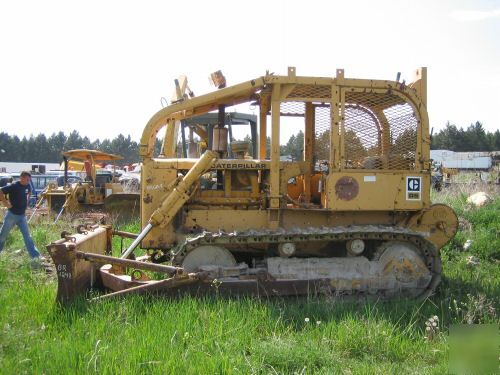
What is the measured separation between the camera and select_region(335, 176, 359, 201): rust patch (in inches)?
239

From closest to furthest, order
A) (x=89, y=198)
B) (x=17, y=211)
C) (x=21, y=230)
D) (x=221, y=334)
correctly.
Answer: (x=221, y=334) < (x=21, y=230) < (x=17, y=211) < (x=89, y=198)

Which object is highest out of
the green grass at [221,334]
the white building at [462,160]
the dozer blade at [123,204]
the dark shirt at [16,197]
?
the white building at [462,160]

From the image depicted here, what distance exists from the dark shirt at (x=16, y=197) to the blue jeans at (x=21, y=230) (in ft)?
0.34

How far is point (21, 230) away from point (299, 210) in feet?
17.7

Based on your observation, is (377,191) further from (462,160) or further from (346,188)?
(462,160)

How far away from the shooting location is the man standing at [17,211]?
334 inches

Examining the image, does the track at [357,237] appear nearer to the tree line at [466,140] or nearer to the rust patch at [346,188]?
the rust patch at [346,188]

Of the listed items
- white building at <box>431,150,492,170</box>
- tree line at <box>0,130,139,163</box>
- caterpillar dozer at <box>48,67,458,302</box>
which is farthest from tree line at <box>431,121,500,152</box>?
caterpillar dozer at <box>48,67,458,302</box>

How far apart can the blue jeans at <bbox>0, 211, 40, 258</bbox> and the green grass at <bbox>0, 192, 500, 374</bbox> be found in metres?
2.59

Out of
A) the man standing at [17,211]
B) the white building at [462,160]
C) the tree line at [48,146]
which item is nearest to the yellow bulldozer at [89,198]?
the man standing at [17,211]

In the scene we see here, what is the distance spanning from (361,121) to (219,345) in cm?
368

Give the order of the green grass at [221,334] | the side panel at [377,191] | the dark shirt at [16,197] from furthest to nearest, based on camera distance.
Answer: the dark shirt at [16,197]
the side panel at [377,191]
the green grass at [221,334]

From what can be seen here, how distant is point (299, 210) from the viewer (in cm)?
631

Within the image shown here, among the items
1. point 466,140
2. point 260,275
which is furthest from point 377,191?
point 466,140
